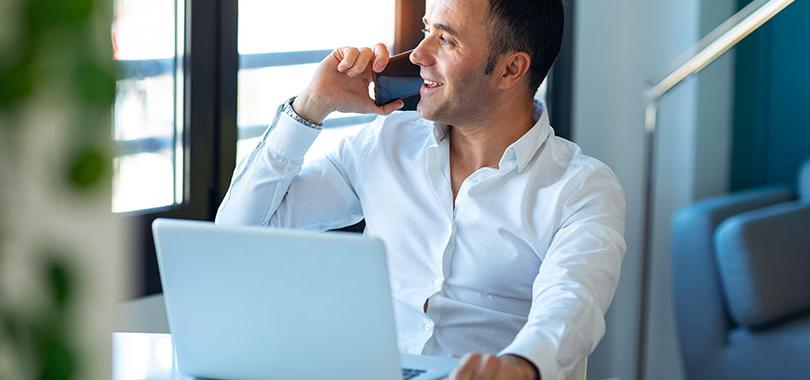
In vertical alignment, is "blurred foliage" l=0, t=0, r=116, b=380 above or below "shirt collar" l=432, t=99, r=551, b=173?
above

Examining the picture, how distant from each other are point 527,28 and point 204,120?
795 millimetres

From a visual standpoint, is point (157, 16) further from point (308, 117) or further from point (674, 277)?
point (674, 277)

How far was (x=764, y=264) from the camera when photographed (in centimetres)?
301

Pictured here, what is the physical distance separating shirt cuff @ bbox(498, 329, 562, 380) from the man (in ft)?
1.05

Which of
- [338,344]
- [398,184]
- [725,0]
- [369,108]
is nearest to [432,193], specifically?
[398,184]

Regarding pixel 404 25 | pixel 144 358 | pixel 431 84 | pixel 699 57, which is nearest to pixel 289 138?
pixel 431 84

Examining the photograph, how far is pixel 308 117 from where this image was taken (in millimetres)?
1964

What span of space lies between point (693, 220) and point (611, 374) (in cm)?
64

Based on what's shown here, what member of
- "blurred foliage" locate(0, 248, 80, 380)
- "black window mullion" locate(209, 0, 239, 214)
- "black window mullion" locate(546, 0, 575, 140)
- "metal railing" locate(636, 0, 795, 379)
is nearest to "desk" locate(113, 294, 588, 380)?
"black window mullion" locate(209, 0, 239, 214)

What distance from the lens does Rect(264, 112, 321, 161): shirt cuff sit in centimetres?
193

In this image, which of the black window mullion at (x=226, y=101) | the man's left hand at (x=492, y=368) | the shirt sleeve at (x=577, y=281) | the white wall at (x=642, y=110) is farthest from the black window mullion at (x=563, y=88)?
the man's left hand at (x=492, y=368)

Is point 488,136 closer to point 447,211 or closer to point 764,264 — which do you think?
point 447,211

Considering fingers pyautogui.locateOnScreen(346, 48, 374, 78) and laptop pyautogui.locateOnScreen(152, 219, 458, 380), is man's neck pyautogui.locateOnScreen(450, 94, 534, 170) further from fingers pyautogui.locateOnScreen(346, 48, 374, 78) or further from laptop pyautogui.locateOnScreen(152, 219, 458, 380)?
laptop pyautogui.locateOnScreen(152, 219, 458, 380)

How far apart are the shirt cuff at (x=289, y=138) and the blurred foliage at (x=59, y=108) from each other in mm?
1750
